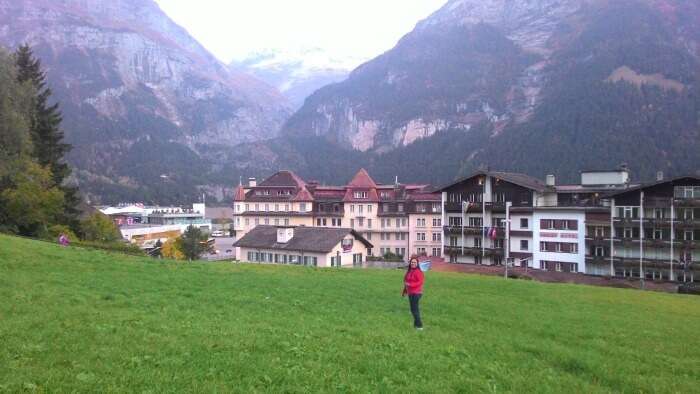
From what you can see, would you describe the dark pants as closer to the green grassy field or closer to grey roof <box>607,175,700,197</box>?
the green grassy field

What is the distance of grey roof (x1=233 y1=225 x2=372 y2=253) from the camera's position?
215 ft

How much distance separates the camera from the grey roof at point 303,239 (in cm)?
6554

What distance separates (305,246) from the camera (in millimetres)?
66312

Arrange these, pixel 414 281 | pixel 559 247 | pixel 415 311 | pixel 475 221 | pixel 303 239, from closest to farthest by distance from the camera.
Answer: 1. pixel 415 311
2. pixel 414 281
3. pixel 303 239
4. pixel 559 247
5. pixel 475 221

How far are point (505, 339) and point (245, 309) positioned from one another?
836 cm

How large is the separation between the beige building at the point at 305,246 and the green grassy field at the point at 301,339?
37.8 m

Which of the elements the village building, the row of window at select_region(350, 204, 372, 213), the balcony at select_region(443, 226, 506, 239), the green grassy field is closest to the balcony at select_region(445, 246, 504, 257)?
the village building

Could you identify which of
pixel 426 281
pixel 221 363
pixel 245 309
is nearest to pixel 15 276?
pixel 245 309

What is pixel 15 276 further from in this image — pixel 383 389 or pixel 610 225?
pixel 610 225

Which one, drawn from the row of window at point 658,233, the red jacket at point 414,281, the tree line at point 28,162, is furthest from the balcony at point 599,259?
the tree line at point 28,162

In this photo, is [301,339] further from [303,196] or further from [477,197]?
[303,196]

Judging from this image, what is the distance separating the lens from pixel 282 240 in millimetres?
69500

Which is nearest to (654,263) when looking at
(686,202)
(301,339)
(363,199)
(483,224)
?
(686,202)

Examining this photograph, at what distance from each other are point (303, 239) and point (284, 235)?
2.66 metres
